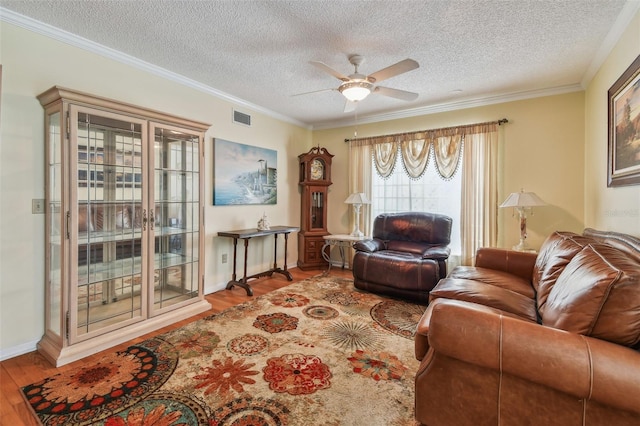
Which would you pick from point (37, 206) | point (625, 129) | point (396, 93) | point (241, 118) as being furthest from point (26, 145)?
point (625, 129)

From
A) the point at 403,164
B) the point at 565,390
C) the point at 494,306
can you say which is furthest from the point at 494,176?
the point at 565,390

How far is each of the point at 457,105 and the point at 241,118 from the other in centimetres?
313

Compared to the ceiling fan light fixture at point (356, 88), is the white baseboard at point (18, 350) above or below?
below

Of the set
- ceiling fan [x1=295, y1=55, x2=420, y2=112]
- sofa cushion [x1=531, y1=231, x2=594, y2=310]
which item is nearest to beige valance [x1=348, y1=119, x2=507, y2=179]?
ceiling fan [x1=295, y1=55, x2=420, y2=112]

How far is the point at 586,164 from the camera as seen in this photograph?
3357 mm

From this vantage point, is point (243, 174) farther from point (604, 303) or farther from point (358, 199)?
point (604, 303)

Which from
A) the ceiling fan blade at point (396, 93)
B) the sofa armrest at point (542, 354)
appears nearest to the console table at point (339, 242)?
the ceiling fan blade at point (396, 93)

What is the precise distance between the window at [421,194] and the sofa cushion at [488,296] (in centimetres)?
204

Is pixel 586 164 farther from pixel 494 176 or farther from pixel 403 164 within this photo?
pixel 403 164

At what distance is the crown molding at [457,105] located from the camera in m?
3.51

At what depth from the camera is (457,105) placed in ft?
13.4

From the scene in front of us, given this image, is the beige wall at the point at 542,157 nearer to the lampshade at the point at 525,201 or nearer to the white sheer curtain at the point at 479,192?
the white sheer curtain at the point at 479,192

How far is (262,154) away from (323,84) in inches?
59.8

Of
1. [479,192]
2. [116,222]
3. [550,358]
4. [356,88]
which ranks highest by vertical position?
[356,88]
